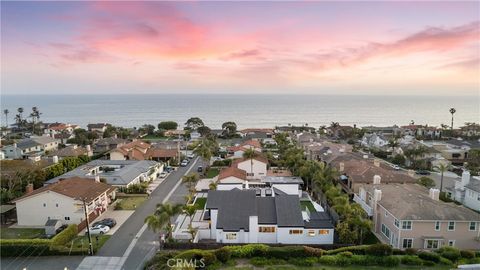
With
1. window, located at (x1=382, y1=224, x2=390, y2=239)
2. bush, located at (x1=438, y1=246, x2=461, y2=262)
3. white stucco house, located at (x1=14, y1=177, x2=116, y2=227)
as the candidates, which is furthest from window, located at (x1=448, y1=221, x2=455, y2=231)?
white stucco house, located at (x1=14, y1=177, x2=116, y2=227)

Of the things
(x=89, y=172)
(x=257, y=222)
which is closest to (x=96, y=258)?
(x=257, y=222)

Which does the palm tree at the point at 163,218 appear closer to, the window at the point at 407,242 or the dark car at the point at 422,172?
the window at the point at 407,242

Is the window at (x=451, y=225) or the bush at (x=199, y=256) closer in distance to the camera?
the bush at (x=199, y=256)

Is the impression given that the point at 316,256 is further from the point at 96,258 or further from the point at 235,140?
the point at 235,140

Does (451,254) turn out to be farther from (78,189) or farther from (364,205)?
(78,189)

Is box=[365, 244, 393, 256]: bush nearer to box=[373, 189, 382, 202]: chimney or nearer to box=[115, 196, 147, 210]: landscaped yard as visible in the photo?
box=[373, 189, 382, 202]: chimney

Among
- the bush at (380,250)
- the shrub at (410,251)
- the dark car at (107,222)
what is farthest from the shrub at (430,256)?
the dark car at (107,222)

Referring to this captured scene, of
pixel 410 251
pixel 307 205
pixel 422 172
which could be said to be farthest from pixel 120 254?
pixel 422 172
